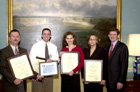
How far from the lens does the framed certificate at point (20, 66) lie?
2.60m

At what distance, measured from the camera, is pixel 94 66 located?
9.53ft

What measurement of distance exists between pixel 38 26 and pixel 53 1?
29.1 inches

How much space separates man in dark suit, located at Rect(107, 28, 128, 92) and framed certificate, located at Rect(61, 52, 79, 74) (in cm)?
64

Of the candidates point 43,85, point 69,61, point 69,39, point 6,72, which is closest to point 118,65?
point 69,61

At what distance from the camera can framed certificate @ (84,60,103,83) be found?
9.50 feet

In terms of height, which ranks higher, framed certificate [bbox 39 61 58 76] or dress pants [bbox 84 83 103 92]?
framed certificate [bbox 39 61 58 76]

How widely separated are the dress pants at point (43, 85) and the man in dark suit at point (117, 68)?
3.88 feet

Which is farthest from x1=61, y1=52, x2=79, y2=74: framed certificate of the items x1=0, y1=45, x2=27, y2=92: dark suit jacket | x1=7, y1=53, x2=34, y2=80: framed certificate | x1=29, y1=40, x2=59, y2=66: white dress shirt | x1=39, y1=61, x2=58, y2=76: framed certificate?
x1=0, y1=45, x2=27, y2=92: dark suit jacket

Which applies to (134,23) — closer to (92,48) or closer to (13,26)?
(92,48)

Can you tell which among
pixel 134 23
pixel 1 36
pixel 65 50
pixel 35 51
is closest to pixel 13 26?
pixel 1 36

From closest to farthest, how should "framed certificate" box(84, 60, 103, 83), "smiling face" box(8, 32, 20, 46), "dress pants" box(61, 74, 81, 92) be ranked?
"smiling face" box(8, 32, 20, 46) < "framed certificate" box(84, 60, 103, 83) < "dress pants" box(61, 74, 81, 92)

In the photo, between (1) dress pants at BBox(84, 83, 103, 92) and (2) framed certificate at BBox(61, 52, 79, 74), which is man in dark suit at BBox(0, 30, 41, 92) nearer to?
(2) framed certificate at BBox(61, 52, 79, 74)

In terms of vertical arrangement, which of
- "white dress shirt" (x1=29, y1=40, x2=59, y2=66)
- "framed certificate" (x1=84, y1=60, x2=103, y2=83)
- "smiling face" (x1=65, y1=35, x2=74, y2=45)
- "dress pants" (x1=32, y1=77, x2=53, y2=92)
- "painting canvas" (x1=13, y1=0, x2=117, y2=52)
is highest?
"painting canvas" (x1=13, y1=0, x2=117, y2=52)

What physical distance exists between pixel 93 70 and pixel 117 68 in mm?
441
